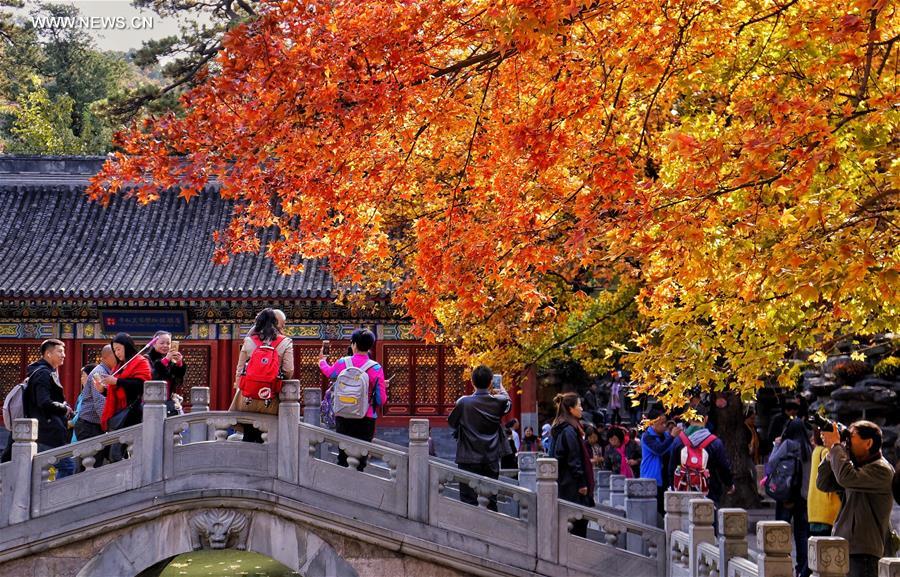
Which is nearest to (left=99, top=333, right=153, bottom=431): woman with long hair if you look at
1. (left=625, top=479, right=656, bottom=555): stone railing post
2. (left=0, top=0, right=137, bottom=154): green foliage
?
(left=625, top=479, right=656, bottom=555): stone railing post

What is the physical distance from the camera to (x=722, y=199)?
965 cm

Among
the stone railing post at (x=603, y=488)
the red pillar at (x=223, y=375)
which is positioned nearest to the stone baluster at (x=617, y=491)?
the stone railing post at (x=603, y=488)

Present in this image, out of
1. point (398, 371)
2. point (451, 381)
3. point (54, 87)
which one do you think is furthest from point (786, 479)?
point (54, 87)

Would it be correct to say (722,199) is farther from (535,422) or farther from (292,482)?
(535,422)

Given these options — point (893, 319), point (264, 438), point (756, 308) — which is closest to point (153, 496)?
point (264, 438)

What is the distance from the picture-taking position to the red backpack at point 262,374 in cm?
1113

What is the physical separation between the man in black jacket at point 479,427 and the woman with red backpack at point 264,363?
64.9 inches

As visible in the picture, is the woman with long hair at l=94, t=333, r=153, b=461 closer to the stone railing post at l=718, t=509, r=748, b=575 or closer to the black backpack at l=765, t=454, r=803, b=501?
the stone railing post at l=718, t=509, r=748, b=575

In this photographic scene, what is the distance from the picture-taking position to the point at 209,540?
1199 centimetres

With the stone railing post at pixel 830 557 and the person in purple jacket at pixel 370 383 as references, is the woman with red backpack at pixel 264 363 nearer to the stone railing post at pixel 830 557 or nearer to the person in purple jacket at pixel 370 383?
the person in purple jacket at pixel 370 383

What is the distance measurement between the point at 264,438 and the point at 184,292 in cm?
1279

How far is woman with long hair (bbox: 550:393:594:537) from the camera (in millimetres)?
11266

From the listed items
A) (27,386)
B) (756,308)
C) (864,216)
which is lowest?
(27,386)

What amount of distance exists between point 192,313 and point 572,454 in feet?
49.6
